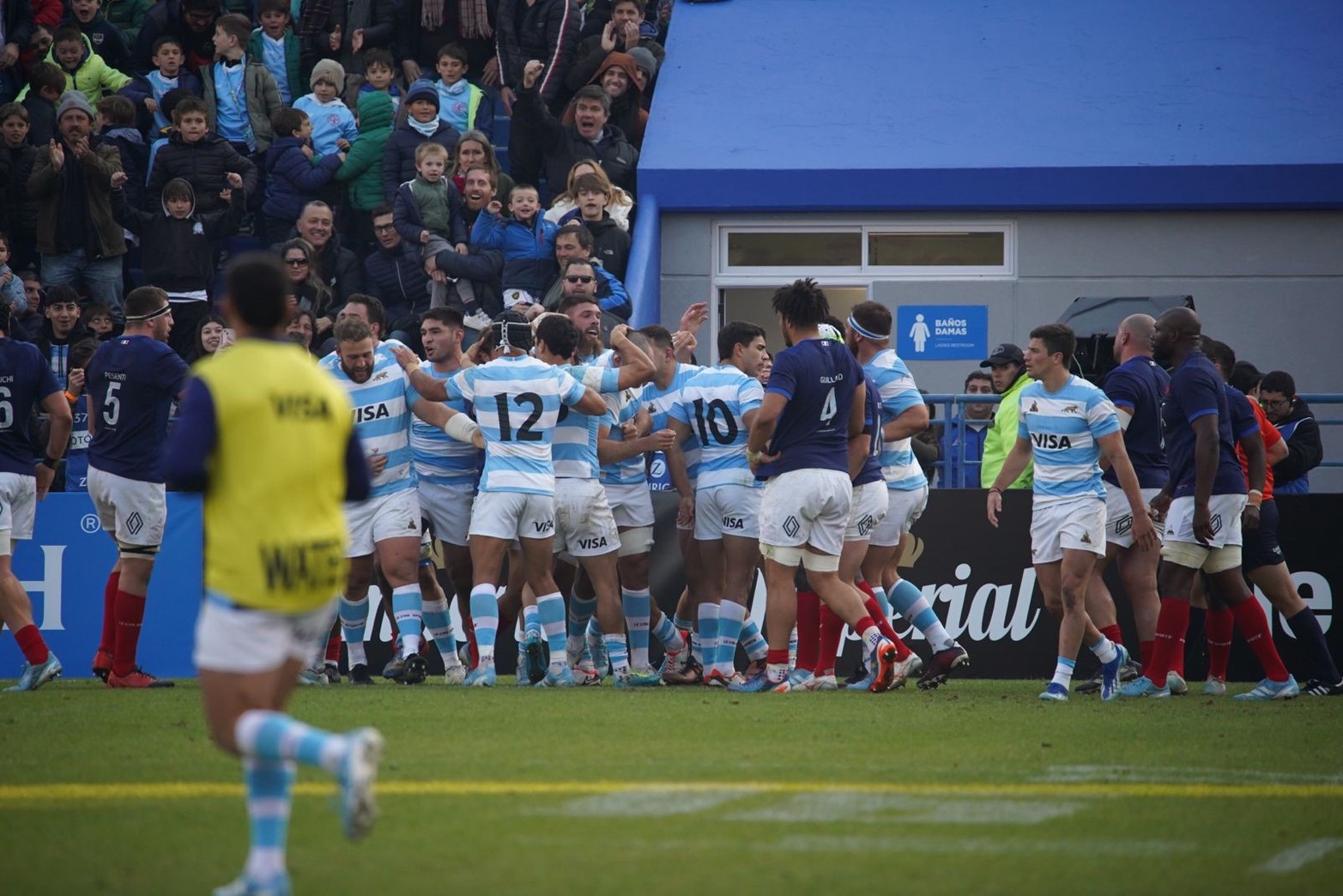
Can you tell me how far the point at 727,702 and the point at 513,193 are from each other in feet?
23.7

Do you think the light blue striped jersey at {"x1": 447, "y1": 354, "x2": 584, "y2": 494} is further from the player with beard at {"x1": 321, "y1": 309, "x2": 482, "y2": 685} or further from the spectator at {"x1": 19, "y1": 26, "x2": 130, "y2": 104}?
the spectator at {"x1": 19, "y1": 26, "x2": 130, "y2": 104}

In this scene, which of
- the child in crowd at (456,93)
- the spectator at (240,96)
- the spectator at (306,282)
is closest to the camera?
the spectator at (306,282)

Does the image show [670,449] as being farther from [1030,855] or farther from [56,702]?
[1030,855]

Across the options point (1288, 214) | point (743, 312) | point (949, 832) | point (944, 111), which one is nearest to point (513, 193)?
point (743, 312)

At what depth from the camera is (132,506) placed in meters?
11.2

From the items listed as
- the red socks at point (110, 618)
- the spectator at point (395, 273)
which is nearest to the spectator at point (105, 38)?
the spectator at point (395, 273)

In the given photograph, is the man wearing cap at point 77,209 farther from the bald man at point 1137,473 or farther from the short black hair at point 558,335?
the bald man at point 1137,473

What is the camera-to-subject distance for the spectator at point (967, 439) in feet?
48.5

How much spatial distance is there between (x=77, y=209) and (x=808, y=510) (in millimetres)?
8930

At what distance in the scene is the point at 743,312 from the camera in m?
19.9

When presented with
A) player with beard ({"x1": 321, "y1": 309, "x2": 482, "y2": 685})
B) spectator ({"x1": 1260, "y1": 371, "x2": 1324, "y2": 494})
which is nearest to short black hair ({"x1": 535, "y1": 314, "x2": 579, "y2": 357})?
player with beard ({"x1": 321, "y1": 309, "x2": 482, "y2": 685})

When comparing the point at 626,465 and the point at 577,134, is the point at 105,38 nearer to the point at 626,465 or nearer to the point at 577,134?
the point at 577,134

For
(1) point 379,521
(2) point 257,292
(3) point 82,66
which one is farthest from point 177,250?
(2) point 257,292

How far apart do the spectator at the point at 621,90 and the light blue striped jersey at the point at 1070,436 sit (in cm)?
879
